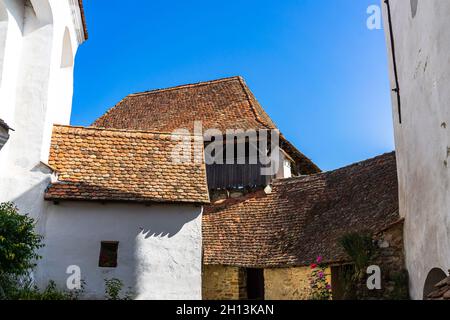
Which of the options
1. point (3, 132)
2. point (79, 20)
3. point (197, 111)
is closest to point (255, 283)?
point (197, 111)

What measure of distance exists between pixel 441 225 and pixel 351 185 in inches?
445

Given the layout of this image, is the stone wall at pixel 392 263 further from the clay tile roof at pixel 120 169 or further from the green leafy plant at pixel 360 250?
the clay tile roof at pixel 120 169

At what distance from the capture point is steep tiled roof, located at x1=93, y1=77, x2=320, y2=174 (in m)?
22.9

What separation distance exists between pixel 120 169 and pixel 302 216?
29.4ft

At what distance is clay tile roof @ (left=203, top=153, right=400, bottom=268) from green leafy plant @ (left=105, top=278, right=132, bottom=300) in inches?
262

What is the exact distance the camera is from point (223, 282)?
60.9 feet

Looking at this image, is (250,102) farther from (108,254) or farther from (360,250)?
(108,254)

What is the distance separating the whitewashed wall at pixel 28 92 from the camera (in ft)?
36.2

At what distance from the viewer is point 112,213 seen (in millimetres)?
11367

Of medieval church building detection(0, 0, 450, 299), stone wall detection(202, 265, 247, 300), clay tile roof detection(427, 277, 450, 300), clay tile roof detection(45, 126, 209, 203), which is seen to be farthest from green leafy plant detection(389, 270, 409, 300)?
stone wall detection(202, 265, 247, 300)

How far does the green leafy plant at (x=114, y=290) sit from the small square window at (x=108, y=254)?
1.29ft

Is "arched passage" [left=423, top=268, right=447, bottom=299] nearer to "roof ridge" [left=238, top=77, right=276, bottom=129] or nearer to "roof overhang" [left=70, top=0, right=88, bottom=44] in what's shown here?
"roof overhang" [left=70, top=0, right=88, bottom=44]
